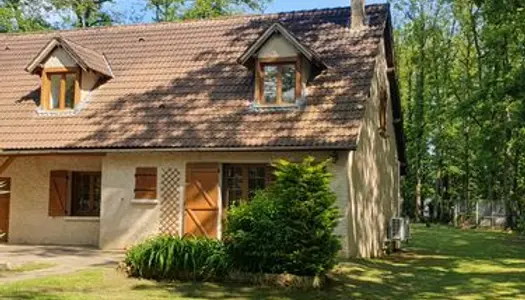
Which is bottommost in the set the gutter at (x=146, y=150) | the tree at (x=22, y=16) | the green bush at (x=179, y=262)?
the green bush at (x=179, y=262)

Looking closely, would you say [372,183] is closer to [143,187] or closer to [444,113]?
[143,187]

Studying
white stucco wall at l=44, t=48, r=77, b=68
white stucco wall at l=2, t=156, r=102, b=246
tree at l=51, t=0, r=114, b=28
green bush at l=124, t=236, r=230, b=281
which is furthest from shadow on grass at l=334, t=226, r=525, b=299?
tree at l=51, t=0, r=114, b=28

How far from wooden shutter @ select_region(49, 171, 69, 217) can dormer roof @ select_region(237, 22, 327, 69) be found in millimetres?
6813

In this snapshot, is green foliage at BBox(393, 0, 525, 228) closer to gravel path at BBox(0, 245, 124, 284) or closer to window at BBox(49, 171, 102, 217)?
window at BBox(49, 171, 102, 217)

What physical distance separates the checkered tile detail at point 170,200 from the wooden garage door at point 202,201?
1.07 ft

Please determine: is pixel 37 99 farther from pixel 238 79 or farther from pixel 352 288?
pixel 352 288

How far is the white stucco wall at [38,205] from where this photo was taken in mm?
19875

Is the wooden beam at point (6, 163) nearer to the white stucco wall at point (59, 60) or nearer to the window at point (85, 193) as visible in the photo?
the window at point (85, 193)

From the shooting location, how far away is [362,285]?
12562 millimetres

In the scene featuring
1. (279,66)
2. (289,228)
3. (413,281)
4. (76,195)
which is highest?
(279,66)

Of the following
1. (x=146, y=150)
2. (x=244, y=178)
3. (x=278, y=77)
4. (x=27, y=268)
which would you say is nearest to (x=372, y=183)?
(x=244, y=178)

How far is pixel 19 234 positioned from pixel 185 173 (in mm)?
6210

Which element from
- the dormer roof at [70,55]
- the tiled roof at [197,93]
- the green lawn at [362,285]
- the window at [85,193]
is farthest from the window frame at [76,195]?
the green lawn at [362,285]

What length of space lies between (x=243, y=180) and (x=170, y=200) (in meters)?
2.17
